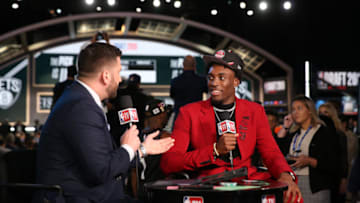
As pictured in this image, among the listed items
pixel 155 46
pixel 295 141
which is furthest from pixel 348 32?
pixel 295 141

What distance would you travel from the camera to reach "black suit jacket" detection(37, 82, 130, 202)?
210 centimetres

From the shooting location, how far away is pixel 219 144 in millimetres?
2699

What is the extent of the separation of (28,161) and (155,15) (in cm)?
999

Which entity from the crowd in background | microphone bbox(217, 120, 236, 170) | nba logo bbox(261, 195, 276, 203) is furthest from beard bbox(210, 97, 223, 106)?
the crowd in background

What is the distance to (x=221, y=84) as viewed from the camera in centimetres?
306

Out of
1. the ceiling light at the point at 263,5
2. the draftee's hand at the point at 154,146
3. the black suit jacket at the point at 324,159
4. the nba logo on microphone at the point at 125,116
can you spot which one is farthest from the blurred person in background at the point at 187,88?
the ceiling light at the point at 263,5

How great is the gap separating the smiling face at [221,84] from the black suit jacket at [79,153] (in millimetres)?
995

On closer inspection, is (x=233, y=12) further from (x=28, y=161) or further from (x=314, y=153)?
(x=28, y=161)

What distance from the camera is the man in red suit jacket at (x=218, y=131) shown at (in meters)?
2.95

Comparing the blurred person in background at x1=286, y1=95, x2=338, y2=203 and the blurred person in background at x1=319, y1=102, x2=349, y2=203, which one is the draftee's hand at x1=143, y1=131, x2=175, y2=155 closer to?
the blurred person in background at x1=286, y1=95, x2=338, y2=203

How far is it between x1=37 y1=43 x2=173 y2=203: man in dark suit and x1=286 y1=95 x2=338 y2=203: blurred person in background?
2.26 metres

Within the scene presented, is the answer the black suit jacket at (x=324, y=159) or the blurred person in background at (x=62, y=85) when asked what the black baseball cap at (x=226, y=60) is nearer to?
the black suit jacket at (x=324, y=159)

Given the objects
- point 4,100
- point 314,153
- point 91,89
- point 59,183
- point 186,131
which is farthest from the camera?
point 4,100

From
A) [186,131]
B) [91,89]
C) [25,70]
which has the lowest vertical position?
[186,131]
